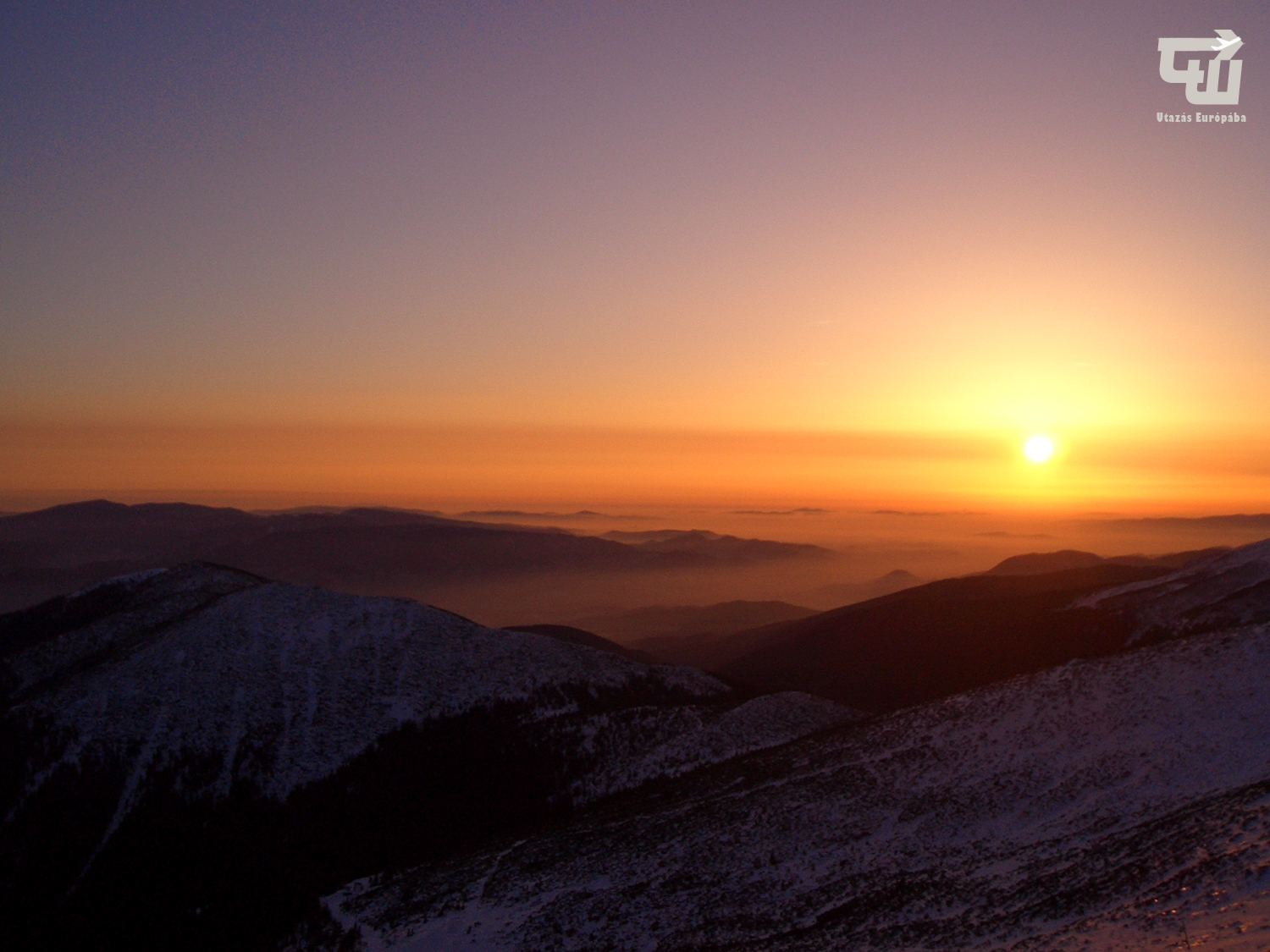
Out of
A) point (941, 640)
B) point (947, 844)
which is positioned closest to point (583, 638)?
point (941, 640)

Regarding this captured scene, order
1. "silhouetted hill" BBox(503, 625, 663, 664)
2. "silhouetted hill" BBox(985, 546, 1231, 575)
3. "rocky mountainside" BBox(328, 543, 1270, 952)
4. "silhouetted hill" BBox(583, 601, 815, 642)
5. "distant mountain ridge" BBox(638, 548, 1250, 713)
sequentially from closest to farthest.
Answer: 1. "rocky mountainside" BBox(328, 543, 1270, 952)
2. "distant mountain ridge" BBox(638, 548, 1250, 713)
3. "silhouetted hill" BBox(503, 625, 663, 664)
4. "silhouetted hill" BBox(985, 546, 1231, 575)
5. "silhouetted hill" BBox(583, 601, 815, 642)

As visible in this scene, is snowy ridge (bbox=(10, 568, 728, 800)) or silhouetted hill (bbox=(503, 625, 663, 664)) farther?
silhouetted hill (bbox=(503, 625, 663, 664))

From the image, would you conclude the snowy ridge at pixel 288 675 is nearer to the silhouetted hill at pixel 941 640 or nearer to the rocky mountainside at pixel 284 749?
the rocky mountainside at pixel 284 749

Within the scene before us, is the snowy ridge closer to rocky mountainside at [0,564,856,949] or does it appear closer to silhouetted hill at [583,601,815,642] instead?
rocky mountainside at [0,564,856,949]

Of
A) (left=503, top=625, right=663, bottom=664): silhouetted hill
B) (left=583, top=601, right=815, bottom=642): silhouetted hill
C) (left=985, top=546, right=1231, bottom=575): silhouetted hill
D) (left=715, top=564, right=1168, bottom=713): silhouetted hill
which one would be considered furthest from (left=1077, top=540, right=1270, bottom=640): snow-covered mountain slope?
(left=583, top=601, right=815, bottom=642): silhouetted hill

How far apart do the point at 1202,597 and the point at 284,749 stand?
60204 millimetres

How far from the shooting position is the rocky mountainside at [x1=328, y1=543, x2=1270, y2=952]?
20859mm

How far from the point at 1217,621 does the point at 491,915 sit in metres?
50.0

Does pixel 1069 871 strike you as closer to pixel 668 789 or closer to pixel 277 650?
pixel 668 789

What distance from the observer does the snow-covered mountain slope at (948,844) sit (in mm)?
20953

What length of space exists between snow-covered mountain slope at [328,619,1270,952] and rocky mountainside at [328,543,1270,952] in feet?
0.27

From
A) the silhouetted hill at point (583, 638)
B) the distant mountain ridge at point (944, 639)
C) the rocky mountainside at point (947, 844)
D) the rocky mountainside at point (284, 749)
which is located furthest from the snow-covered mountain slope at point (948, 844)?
the silhouetted hill at point (583, 638)

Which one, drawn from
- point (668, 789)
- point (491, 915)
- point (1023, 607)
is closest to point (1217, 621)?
point (1023, 607)

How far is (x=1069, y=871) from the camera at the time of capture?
2319 centimetres
